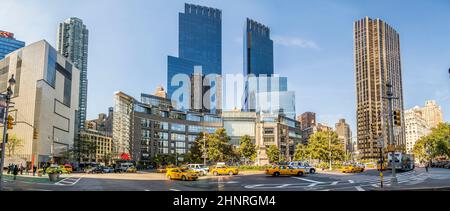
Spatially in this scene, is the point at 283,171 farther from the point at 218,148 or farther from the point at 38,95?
the point at 38,95

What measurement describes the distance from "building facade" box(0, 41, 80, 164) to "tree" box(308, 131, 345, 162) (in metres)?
67.7

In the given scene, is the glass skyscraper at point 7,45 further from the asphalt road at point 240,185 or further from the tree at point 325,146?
the tree at point 325,146

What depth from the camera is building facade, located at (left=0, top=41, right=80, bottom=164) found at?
9850 cm

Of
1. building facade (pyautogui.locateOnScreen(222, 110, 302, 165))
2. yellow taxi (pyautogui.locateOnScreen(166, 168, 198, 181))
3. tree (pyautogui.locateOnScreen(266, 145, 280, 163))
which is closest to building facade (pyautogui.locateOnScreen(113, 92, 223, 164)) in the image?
building facade (pyautogui.locateOnScreen(222, 110, 302, 165))

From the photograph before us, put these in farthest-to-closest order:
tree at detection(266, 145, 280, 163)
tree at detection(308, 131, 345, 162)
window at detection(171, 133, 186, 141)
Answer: window at detection(171, 133, 186, 141), tree at detection(266, 145, 280, 163), tree at detection(308, 131, 345, 162)

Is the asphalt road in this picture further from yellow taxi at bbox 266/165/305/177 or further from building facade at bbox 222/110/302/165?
building facade at bbox 222/110/302/165

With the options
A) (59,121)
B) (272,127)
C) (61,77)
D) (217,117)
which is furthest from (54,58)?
(272,127)

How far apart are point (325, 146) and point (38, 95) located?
8260 cm

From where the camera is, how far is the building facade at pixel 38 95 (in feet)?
323

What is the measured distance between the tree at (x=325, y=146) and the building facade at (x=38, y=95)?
6768cm

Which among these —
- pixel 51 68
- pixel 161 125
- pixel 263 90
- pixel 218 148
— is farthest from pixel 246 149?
pixel 161 125

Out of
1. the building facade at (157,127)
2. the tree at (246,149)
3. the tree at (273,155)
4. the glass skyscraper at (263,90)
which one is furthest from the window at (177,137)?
the tree at (246,149)
